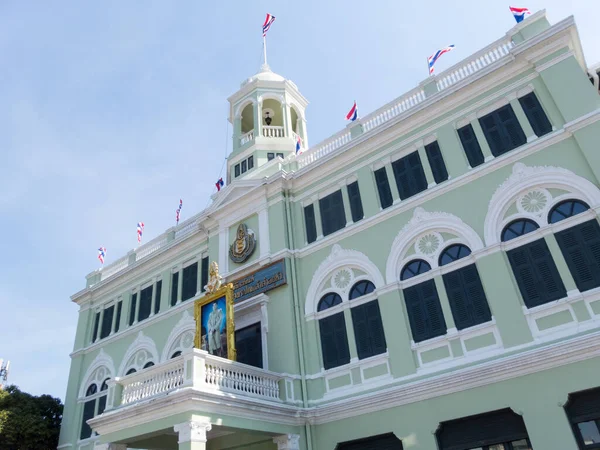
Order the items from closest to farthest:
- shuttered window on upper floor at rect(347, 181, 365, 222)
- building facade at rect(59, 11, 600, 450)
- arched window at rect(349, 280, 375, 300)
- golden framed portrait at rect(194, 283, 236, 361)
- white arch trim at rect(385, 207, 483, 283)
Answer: building facade at rect(59, 11, 600, 450)
white arch trim at rect(385, 207, 483, 283)
arched window at rect(349, 280, 375, 300)
golden framed portrait at rect(194, 283, 236, 361)
shuttered window on upper floor at rect(347, 181, 365, 222)

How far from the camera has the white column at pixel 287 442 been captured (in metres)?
13.1

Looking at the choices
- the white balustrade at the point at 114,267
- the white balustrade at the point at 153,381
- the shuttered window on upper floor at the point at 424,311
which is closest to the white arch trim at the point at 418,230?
the shuttered window on upper floor at the point at 424,311

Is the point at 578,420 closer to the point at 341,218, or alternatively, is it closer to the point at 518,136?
the point at 518,136

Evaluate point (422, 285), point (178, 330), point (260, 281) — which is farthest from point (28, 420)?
point (422, 285)

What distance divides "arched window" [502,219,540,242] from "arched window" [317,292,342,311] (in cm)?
522

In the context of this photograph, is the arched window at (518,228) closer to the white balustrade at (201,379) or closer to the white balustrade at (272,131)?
the white balustrade at (201,379)

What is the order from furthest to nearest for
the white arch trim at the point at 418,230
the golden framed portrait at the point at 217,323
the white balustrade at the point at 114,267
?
1. the white balustrade at the point at 114,267
2. the golden framed portrait at the point at 217,323
3. the white arch trim at the point at 418,230

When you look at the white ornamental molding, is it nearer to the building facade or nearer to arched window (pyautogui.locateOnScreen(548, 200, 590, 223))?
the building facade

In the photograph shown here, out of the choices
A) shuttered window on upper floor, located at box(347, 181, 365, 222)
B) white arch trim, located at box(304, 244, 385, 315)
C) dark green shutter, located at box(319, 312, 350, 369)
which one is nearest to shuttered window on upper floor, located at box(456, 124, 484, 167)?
shuttered window on upper floor, located at box(347, 181, 365, 222)

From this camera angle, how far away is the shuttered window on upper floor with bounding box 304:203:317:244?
648 inches

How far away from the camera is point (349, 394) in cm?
1345

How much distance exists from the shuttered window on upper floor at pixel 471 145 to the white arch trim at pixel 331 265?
4.21 m

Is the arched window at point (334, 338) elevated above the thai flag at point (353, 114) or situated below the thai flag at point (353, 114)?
below

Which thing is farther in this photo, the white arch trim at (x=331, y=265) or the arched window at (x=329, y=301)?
the arched window at (x=329, y=301)
